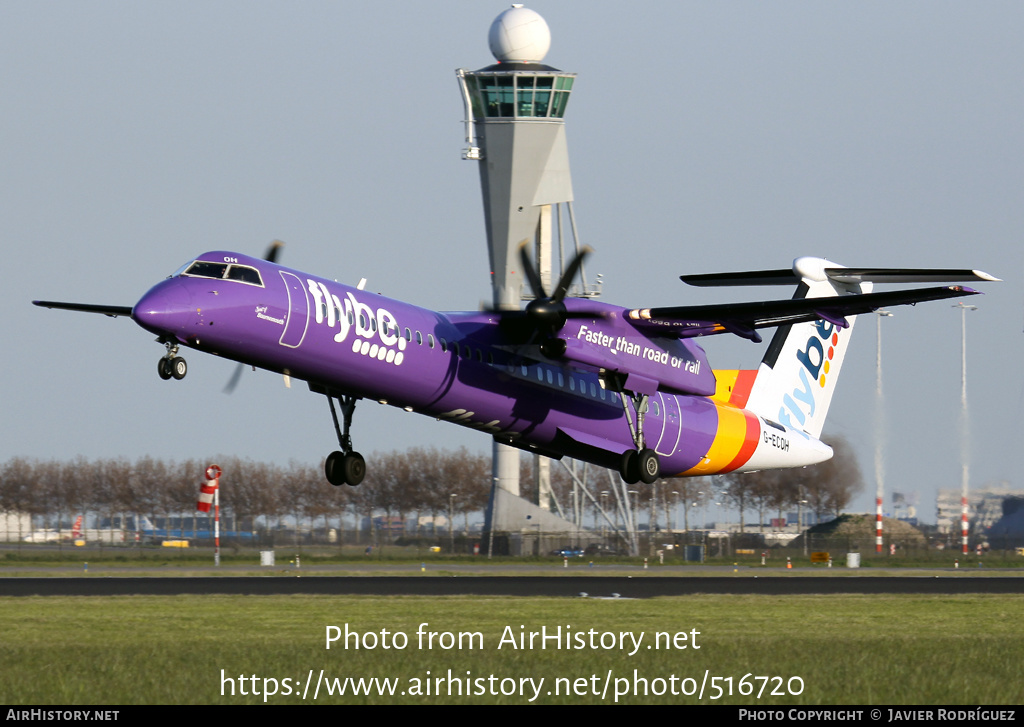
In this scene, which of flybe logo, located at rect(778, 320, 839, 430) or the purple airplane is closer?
the purple airplane

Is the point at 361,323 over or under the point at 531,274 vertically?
under

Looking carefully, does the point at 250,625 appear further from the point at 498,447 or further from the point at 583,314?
the point at 498,447

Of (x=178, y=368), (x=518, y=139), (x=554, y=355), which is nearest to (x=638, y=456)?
(x=554, y=355)

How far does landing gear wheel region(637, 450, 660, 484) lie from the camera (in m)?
28.0

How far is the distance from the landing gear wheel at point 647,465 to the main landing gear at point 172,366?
10.7 metres

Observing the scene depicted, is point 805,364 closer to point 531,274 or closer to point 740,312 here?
point 740,312

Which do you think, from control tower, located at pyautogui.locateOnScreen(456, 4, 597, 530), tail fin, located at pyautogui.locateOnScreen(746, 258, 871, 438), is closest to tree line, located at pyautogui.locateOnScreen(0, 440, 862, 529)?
control tower, located at pyautogui.locateOnScreen(456, 4, 597, 530)

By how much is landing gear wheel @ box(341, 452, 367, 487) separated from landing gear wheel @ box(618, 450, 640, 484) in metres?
5.56

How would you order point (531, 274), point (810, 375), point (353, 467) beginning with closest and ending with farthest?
1. point (353, 467)
2. point (531, 274)
3. point (810, 375)

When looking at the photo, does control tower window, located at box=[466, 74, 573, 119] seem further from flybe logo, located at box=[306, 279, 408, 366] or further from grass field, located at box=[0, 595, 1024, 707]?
flybe logo, located at box=[306, 279, 408, 366]

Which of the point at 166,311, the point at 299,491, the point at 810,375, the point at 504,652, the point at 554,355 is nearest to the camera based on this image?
the point at 166,311

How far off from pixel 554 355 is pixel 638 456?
3.56 meters

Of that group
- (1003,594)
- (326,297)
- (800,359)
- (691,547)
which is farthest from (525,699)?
(691,547)

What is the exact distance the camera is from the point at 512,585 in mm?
41656
